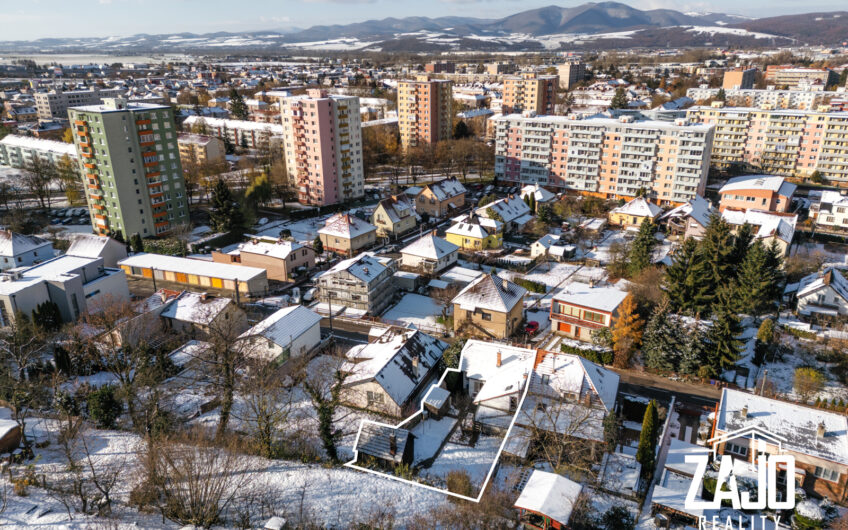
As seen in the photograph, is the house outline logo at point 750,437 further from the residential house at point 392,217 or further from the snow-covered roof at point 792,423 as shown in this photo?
the residential house at point 392,217

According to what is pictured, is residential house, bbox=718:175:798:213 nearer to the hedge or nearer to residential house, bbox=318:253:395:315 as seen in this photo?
the hedge

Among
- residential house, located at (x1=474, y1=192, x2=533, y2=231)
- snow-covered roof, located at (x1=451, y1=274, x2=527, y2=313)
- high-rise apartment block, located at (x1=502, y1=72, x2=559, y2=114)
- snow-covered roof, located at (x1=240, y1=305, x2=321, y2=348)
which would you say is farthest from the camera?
high-rise apartment block, located at (x1=502, y1=72, x2=559, y2=114)

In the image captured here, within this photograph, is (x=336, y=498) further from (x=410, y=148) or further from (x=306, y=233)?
(x=410, y=148)

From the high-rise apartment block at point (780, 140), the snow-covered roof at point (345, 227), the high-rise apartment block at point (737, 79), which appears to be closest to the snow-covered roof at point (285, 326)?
the snow-covered roof at point (345, 227)

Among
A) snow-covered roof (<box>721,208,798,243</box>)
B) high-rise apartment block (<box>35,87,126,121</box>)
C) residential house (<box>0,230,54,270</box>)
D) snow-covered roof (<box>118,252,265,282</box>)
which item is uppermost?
high-rise apartment block (<box>35,87,126,121</box>)

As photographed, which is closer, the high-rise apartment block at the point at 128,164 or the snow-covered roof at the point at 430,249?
the snow-covered roof at the point at 430,249

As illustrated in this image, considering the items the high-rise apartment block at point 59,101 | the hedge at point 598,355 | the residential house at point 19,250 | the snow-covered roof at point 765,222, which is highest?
the high-rise apartment block at point 59,101

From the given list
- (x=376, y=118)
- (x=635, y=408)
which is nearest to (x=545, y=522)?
(x=635, y=408)

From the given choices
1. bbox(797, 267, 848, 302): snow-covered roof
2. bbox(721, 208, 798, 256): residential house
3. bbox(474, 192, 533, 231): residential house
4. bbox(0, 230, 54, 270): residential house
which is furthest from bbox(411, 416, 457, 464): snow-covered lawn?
bbox(0, 230, 54, 270): residential house
